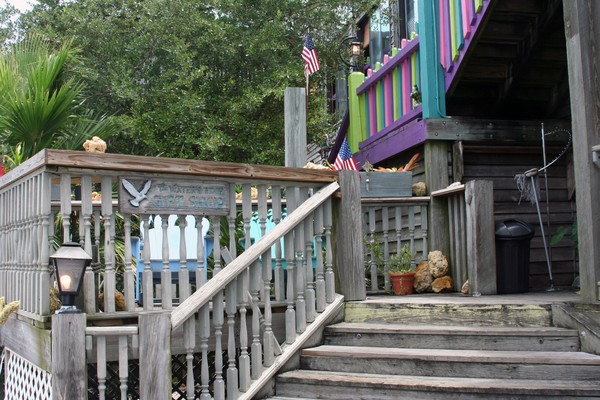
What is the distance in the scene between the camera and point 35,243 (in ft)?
13.8

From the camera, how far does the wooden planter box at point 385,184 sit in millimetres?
6609

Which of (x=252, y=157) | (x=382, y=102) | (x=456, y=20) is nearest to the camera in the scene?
(x=456, y=20)

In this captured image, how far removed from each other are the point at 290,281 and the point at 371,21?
388 inches

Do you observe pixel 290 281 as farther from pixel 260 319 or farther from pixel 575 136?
pixel 575 136

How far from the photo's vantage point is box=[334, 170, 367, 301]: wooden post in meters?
5.27

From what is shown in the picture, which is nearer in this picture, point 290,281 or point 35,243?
point 35,243

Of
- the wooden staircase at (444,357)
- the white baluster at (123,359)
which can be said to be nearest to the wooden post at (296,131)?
the wooden staircase at (444,357)

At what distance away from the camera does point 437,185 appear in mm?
6910

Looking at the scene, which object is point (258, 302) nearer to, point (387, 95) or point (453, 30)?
point (453, 30)

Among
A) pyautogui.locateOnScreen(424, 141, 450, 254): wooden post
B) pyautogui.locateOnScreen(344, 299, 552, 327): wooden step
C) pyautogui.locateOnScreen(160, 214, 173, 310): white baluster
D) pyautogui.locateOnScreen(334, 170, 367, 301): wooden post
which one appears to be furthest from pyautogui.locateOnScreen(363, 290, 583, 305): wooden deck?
pyautogui.locateOnScreen(160, 214, 173, 310): white baluster

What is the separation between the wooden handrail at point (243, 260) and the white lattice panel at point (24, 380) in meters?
0.84

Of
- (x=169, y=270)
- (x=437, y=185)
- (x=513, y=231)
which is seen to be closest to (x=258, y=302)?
(x=169, y=270)

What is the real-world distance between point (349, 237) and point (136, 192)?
5.62ft

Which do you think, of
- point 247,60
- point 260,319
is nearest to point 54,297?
point 260,319
